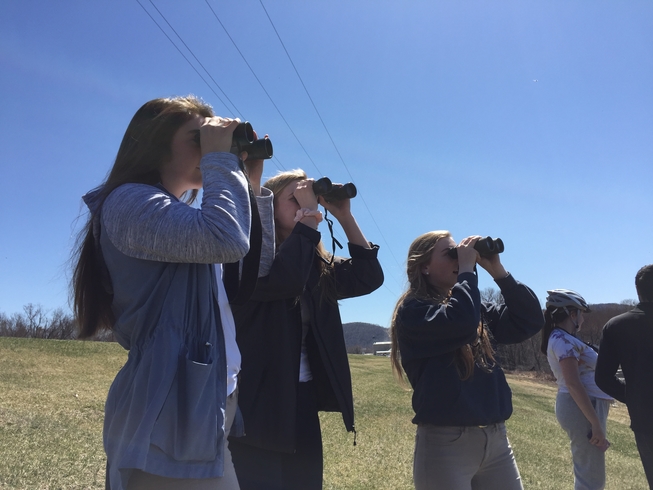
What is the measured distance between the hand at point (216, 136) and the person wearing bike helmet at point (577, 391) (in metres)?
3.30

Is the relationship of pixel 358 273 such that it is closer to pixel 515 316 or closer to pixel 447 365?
pixel 447 365

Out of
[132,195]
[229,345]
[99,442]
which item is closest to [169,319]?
[229,345]

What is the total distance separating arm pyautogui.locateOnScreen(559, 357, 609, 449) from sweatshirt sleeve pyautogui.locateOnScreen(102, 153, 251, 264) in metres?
3.23

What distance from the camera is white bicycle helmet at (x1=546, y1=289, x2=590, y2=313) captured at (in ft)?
13.6

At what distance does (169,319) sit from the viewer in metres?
1.31

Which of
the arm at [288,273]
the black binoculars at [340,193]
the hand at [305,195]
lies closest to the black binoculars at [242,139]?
the arm at [288,273]

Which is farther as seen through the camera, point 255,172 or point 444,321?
point 444,321

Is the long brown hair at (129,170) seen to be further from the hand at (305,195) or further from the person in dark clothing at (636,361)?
the person in dark clothing at (636,361)

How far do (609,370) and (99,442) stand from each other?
5150 mm

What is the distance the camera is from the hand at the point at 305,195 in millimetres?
2350

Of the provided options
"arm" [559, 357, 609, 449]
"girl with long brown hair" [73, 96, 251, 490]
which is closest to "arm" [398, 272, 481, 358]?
"girl with long brown hair" [73, 96, 251, 490]

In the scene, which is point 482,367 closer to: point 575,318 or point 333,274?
point 333,274

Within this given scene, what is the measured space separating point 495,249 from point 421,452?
110cm

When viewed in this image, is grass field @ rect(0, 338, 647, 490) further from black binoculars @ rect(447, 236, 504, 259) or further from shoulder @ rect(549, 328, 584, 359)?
black binoculars @ rect(447, 236, 504, 259)
